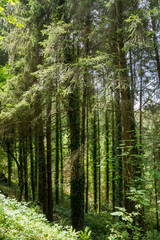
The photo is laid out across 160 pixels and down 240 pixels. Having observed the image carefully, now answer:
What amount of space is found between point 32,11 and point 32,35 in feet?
3.38

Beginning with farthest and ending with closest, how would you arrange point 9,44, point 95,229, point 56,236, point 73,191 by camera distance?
point 95,229 < point 9,44 < point 73,191 < point 56,236

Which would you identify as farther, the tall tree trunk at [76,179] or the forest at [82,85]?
the tall tree trunk at [76,179]

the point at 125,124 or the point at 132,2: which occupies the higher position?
the point at 132,2

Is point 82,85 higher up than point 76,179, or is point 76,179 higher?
point 82,85

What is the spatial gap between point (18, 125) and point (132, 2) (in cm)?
665

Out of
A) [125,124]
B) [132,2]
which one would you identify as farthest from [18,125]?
[132,2]

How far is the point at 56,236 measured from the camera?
11.8ft

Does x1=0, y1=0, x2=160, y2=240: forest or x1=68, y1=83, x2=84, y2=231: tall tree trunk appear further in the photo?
x1=68, y1=83, x2=84, y2=231: tall tree trunk

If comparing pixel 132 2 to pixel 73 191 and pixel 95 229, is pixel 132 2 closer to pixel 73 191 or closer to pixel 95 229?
pixel 73 191

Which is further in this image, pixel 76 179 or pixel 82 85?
pixel 76 179

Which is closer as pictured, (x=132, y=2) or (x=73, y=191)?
(x=132, y=2)

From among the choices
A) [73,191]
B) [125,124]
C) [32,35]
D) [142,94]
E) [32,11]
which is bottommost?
[73,191]

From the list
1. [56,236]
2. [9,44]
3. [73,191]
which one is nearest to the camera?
[56,236]

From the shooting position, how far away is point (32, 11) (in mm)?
7273
